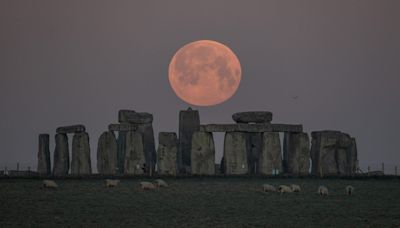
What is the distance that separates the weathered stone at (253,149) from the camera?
5694 centimetres

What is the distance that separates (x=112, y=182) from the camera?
44.3 metres

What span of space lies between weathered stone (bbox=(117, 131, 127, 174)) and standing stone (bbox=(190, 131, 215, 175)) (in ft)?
13.6

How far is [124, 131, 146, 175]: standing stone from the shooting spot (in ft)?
181

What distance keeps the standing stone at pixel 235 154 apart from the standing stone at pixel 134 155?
13.6 feet

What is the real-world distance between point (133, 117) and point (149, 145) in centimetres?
233

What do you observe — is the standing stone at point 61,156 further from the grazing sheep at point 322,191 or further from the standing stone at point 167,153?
the grazing sheep at point 322,191

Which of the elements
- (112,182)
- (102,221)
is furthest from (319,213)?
(112,182)

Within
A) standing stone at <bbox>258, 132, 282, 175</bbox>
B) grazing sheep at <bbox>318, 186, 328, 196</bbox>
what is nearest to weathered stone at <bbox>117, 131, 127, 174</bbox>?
standing stone at <bbox>258, 132, 282, 175</bbox>

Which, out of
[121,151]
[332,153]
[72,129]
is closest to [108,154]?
[72,129]

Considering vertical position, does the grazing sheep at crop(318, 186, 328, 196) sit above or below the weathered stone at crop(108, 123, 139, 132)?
below

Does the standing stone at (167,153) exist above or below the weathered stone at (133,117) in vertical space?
below

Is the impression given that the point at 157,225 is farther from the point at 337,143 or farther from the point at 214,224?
the point at 337,143

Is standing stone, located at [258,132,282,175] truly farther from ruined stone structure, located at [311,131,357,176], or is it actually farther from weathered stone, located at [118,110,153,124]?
weathered stone, located at [118,110,153,124]

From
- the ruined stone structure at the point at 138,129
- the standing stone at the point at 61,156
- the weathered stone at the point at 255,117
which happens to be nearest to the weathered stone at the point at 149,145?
the ruined stone structure at the point at 138,129
